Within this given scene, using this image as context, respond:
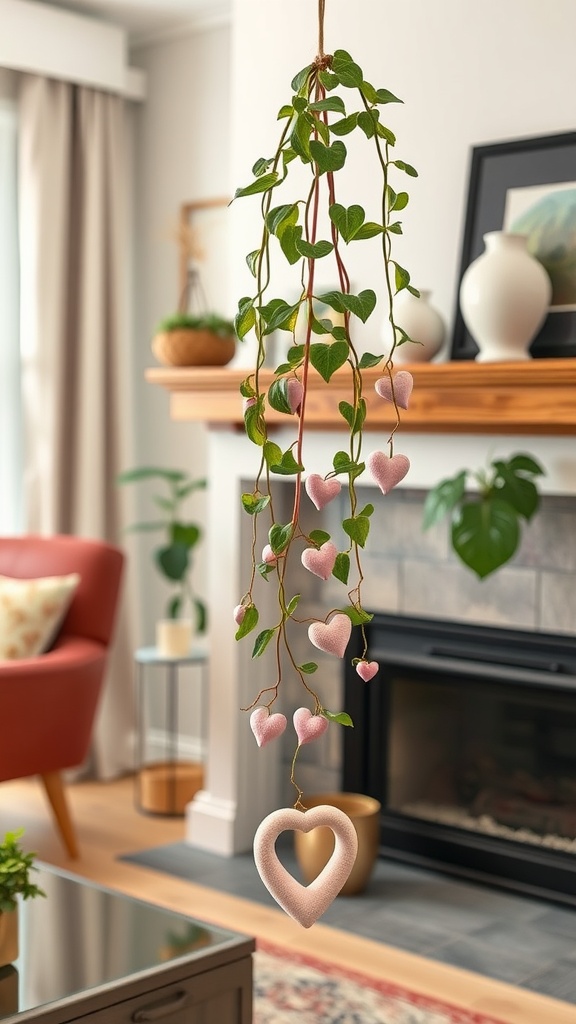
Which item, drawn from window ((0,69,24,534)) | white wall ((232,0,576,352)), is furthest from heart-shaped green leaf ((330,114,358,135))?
window ((0,69,24,534))

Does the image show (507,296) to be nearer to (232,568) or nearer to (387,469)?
(232,568)

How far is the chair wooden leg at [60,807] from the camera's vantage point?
3959mm

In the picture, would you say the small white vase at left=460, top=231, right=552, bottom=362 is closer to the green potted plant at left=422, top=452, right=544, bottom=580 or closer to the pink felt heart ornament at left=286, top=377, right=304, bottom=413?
the green potted plant at left=422, top=452, right=544, bottom=580

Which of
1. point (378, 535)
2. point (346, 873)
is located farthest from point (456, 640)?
point (346, 873)

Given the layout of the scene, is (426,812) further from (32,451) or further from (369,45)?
(369,45)

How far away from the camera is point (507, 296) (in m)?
3.21

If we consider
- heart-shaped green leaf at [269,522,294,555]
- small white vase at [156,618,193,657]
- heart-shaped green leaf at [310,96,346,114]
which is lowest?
small white vase at [156,618,193,657]

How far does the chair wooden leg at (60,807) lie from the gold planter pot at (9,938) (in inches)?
62.4

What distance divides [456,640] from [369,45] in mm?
1715

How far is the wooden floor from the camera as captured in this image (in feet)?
9.96

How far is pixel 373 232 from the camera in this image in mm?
856

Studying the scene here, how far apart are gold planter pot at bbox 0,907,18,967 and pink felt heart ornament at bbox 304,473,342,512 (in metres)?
1.67

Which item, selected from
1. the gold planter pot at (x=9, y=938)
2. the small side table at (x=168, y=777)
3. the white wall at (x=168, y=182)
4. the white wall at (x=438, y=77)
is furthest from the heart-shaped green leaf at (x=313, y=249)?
the white wall at (x=168, y=182)

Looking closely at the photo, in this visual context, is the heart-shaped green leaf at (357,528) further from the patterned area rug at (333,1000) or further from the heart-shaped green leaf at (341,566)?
the patterned area rug at (333,1000)
